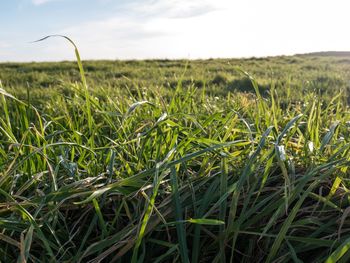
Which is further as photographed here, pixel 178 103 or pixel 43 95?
pixel 43 95

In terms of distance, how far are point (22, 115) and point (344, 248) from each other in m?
0.98

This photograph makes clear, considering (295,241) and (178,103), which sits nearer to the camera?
(295,241)

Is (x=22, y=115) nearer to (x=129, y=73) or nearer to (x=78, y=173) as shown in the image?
(x=78, y=173)

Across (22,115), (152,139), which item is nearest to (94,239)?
(152,139)

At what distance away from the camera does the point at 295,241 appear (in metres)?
0.95

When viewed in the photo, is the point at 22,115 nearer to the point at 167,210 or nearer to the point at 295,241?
the point at 167,210

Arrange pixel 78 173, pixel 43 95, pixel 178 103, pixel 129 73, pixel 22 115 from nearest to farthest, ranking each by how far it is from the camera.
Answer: pixel 78 173, pixel 22 115, pixel 178 103, pixel 43 95, pixel 129 73

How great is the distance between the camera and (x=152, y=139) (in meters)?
1.33

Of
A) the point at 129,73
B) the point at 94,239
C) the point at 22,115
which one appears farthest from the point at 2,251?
the point at 129,73

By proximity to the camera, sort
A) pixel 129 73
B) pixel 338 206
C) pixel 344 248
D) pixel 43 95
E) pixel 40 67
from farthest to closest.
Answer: pixel 40 67, pixel 129 73, pixel 43 95, pixel 338 206, pixel 344 248

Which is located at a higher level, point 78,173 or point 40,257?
point 78,173

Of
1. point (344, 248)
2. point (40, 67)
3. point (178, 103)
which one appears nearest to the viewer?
point (344, 248)

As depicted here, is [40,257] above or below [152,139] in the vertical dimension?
below

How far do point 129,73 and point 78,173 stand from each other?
6.14m
